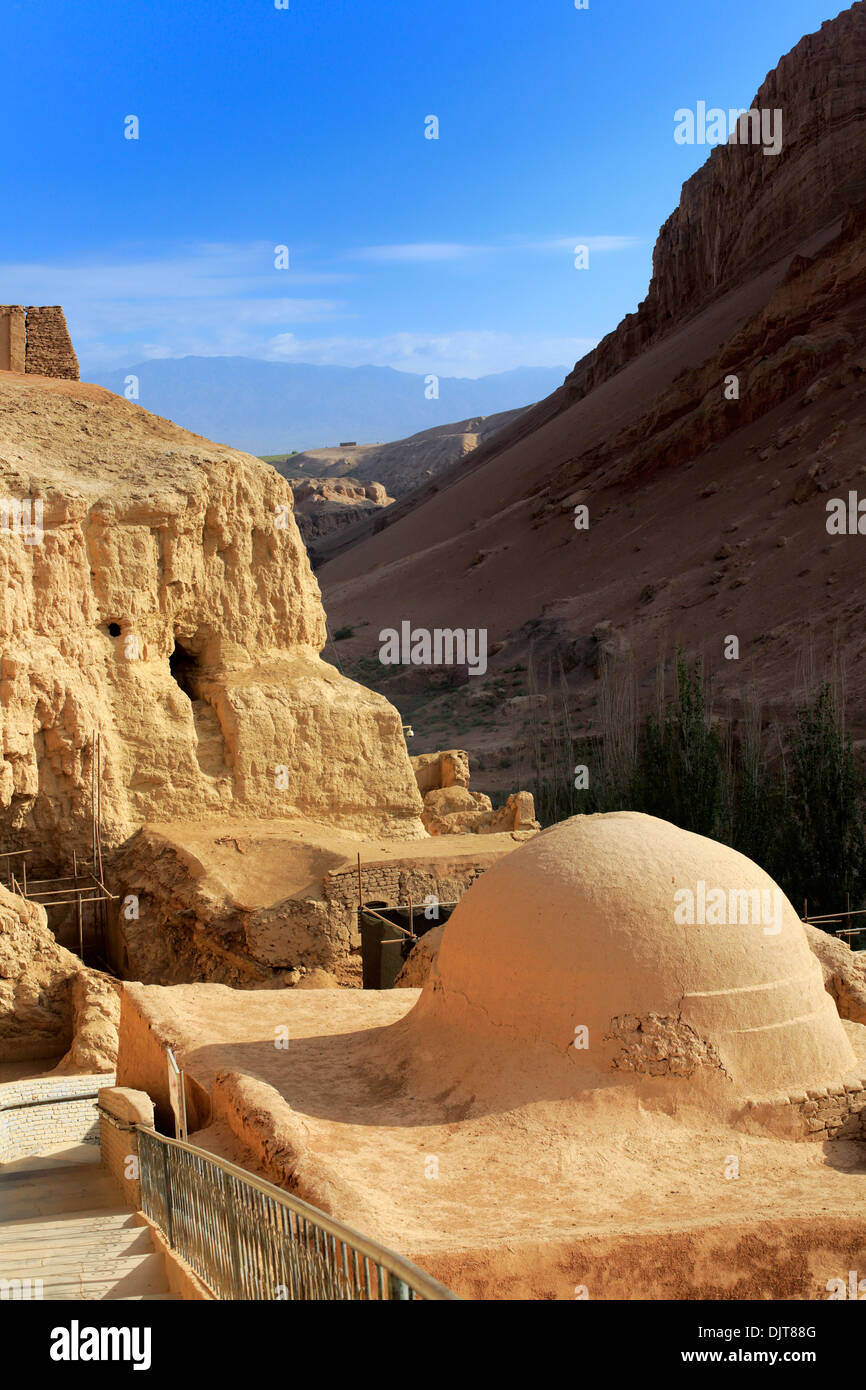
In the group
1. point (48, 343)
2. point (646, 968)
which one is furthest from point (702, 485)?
point (646, 968)

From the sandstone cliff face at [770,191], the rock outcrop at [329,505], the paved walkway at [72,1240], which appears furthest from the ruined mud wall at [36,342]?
the rock outcrop at [329,505]

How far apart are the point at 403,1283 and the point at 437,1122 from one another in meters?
4.71

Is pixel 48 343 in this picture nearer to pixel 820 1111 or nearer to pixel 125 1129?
pixel 125 1129

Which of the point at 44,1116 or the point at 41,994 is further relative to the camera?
the point at 41,994

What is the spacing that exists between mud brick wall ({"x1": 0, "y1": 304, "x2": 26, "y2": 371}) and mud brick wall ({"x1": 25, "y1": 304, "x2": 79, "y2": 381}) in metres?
0.16

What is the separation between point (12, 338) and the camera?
19.2 meters

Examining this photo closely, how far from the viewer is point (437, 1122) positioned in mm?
8695

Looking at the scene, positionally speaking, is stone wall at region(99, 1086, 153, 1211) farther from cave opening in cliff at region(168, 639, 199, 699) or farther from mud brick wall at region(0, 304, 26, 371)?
mud brick wall at region(0, 304, 26, 371)

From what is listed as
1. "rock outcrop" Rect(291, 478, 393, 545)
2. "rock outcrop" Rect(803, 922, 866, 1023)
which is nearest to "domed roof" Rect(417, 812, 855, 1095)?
"rock outcrop" Rect(803, 922, 866, 1023)

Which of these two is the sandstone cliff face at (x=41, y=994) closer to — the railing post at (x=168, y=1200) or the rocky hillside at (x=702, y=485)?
the railing post at (x=168, y=1200)

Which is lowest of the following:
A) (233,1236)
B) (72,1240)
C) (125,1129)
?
(72,1240)

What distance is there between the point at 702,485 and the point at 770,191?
18.1 m

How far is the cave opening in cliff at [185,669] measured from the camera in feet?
56.6
